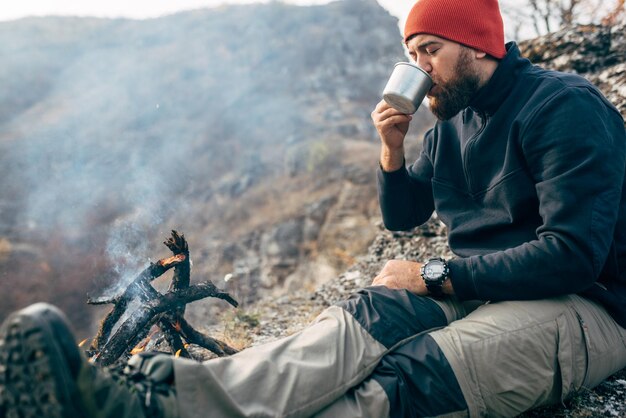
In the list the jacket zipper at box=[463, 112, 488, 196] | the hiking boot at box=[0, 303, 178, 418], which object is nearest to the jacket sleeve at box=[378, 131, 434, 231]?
the jacket zipper at box=[463, 112, 488, 196]

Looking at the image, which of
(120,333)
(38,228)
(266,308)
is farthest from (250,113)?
(120,333)

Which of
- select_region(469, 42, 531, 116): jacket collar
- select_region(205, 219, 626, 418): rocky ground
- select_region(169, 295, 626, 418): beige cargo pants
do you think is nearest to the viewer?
select_region(169, 295, 626, 418): beige cargo pants

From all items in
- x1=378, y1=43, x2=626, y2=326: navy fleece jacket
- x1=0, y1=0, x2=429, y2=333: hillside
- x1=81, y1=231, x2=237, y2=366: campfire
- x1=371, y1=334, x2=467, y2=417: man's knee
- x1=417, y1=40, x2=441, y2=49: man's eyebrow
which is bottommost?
x1=0, y1=0, x2=429, y2=333: hillside

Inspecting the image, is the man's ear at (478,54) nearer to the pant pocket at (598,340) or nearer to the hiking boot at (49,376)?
the pant pocket at (598,340)

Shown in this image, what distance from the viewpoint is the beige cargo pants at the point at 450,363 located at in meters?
1.50

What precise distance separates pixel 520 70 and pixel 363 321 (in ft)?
4.97

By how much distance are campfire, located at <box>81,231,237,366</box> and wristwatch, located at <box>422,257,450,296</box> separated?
5.22 ft

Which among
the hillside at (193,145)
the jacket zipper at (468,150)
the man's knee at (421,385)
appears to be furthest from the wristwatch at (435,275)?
the hillside at (193,145)

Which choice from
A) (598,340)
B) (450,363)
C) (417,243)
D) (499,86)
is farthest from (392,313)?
(417,243)

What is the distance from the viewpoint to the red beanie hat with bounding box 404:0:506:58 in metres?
2.30

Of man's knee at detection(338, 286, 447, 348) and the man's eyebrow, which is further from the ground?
the man's eyebrow

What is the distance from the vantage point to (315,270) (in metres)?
13.0

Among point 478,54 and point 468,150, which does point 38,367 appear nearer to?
point 468,150

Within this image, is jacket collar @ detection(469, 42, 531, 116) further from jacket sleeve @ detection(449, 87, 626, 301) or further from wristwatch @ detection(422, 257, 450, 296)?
wristwatch @ detection(422, 257, 450, 296)
